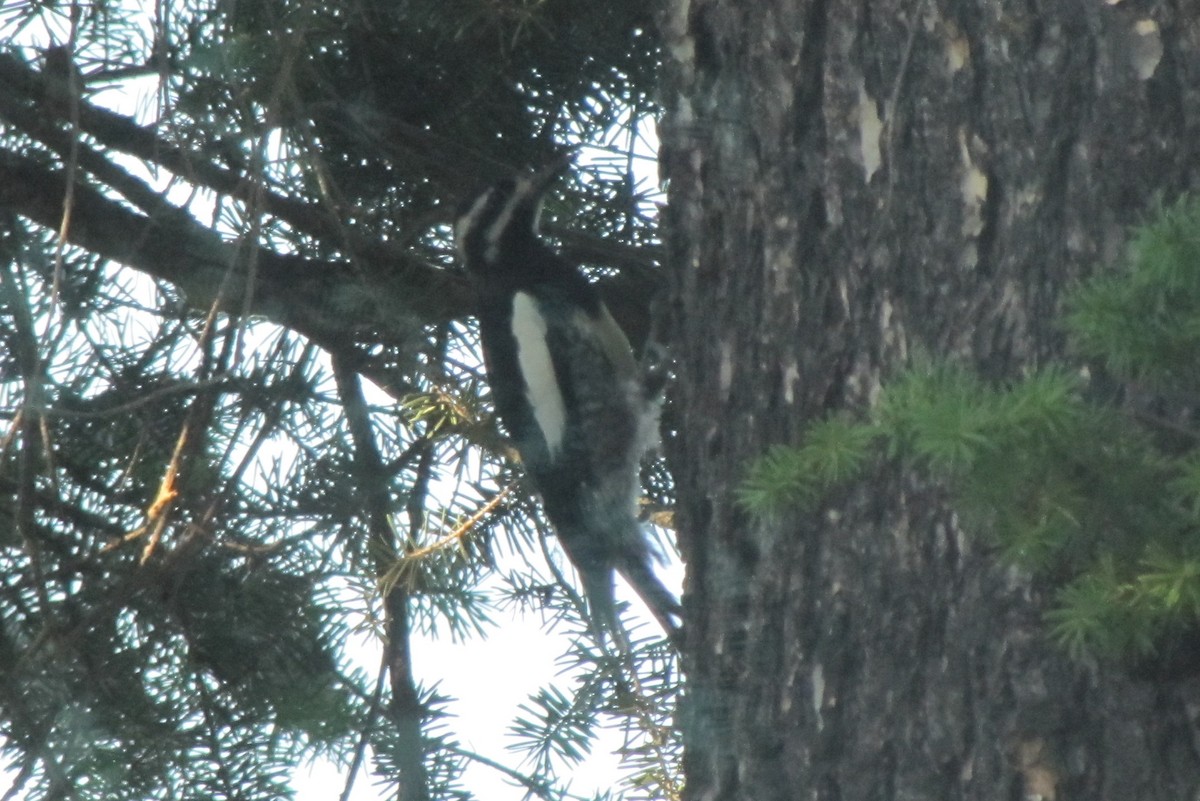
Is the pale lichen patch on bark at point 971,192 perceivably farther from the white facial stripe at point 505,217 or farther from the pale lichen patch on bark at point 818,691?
the white facial stripe at point 505,217

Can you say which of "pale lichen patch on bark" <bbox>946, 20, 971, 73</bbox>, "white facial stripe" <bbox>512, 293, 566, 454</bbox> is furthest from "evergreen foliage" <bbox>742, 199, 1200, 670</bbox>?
"white facial stripe" <bbox>512, 293, 566, 454</bbox>

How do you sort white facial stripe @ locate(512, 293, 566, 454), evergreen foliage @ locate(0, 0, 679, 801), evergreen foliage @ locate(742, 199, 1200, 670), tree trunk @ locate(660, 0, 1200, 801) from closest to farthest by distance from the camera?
evergreen foliage @ locate(742, 199, 1200, 670) → tree trunk @ locate(660, 0, 1200, 801) → evergreen foliage @ locate(0, 0, 679, 801) → white facial stripe @ locate(512, 293, 566, 454)

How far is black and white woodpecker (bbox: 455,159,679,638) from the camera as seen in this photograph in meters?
2.57

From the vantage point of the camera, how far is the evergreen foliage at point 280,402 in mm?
2125

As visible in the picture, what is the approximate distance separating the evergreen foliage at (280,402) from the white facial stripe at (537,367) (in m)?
0.30

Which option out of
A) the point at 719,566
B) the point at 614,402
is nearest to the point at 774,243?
the point at 719,566

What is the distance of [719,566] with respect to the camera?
1639 millimetres

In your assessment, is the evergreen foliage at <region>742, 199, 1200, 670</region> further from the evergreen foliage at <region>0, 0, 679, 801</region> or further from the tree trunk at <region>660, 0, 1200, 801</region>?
the evergreen foliage at <region>0, 0, 679, 801</region>

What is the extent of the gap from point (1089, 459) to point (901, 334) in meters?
0.62

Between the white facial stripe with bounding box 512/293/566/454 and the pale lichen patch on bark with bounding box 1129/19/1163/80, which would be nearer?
the pale lichen patch on bark with bounding box 1129/19/1163/80

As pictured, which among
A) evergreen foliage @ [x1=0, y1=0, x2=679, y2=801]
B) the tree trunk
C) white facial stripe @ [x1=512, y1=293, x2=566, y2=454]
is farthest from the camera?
white facial stripe @ [x1=512, y1=293, x2=566, y2=454]

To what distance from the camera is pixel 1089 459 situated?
0.84 m

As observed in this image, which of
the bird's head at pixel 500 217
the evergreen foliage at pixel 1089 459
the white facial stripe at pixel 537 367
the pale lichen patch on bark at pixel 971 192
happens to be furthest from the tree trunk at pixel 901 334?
the white facial stripe at pixel 537 367

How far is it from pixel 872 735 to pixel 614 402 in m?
1.64
